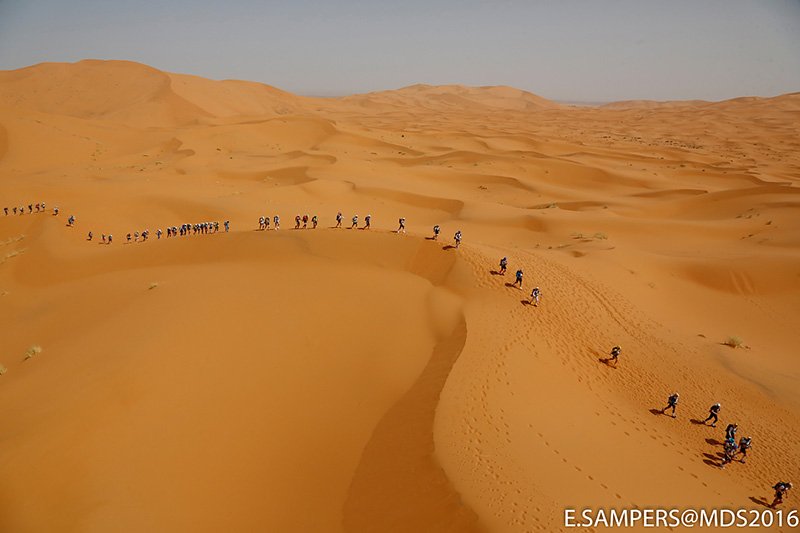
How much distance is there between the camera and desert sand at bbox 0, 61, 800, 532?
23.9 ft

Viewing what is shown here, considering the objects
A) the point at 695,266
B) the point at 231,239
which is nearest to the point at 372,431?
the point at 231,239

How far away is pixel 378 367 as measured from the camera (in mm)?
10688

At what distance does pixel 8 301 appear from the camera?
54.6 ft

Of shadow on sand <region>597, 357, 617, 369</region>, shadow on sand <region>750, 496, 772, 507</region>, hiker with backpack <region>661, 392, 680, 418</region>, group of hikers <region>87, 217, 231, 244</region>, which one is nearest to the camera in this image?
shadow on sand <region>750, 496, 772, 507</region>

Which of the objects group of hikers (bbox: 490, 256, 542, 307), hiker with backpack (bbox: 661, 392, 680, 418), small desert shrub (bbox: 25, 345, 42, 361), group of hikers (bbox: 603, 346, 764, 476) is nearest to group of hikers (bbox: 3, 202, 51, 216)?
small desert shrub (bbox: 25, 345, 42, 361)

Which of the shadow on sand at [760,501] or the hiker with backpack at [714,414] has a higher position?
the hiker with backpack at [714,414]

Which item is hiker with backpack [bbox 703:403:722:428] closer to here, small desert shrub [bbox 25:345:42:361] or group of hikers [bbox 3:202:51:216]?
small desert shrub [bbox 25:345:42:361]

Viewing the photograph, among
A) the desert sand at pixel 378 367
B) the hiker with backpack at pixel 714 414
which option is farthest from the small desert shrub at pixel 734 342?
the hiker with backpack at pixel 714 414

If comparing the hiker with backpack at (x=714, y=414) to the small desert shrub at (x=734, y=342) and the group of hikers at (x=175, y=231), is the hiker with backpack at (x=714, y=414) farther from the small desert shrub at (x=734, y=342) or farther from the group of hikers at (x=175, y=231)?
the group of hikers at (x=175, y=231)

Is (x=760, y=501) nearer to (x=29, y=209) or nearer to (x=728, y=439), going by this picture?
(x=728, y=439)

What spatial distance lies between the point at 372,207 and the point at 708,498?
85.3 feet

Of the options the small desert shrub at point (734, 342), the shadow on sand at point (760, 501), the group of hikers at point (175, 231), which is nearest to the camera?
Result: the shadow on sand at point (760, 501)

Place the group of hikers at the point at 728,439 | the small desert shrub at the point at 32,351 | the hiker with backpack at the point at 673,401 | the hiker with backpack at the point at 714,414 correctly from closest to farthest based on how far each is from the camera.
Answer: the group of hikers at the point at 728,439
the hiker with backpack at the point at 714,414
the hiker with backpack at the point at 673,401
the small desert shrub at the point at 32,351

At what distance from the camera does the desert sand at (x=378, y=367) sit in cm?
729
